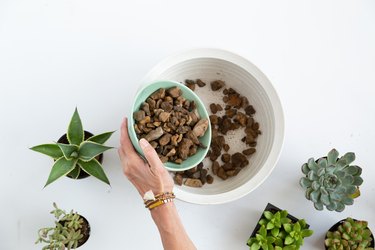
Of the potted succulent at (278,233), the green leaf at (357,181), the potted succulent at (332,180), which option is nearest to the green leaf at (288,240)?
the potted succulent at (278,233)

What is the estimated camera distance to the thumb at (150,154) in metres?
0.85

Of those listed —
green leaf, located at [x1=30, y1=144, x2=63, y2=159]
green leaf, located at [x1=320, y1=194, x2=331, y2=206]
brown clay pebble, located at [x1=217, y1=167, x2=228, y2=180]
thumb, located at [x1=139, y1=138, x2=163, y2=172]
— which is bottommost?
green leaf, located at [x1=320, y1=194, x2=331, y2=206]

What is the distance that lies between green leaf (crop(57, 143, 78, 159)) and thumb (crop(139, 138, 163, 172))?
0.16 meters

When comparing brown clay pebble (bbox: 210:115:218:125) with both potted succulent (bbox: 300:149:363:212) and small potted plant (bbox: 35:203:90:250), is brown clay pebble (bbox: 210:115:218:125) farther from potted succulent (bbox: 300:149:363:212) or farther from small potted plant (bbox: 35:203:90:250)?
small potted plant (bbox: 35:203:90:250)

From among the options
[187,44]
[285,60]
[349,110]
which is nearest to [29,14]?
[187,44]

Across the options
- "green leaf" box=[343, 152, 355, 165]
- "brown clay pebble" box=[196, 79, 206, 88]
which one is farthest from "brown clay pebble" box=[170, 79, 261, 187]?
"green leaf" box=[343, 152, 355, 165]

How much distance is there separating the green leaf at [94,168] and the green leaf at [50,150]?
0.05 metres

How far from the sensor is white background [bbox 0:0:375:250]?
3.47 ft

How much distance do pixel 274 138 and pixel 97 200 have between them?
0.48 meters

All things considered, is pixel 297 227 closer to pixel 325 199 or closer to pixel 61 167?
pixel 325 199

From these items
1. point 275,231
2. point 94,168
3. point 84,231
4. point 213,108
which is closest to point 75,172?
point 94,168

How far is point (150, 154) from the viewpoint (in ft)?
2.80

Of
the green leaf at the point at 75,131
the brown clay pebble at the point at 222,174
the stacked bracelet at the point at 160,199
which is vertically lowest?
the stacked bracelet at the point at 160,199

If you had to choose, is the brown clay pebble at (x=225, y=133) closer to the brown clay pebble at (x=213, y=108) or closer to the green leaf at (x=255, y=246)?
the brown clay pebble at (x=213, y=108)
